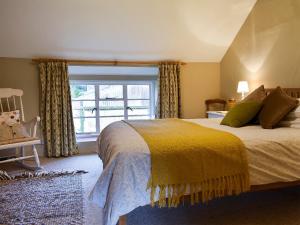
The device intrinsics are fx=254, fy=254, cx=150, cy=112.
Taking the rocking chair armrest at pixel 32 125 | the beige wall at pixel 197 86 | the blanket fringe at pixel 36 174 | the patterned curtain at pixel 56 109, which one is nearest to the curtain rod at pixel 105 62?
the patterned curtain at pixel 56 109

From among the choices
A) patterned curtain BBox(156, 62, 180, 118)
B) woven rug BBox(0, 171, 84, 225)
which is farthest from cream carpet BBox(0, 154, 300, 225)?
patterned curtain BBox(156, 62, 180, 118)

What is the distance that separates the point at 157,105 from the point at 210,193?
2838 mm

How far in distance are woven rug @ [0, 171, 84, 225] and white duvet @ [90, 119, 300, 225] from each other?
0.65 metres

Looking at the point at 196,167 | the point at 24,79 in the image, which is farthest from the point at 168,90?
the point at 196,167

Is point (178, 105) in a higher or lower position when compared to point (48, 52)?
lower

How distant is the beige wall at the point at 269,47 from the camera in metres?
3.10

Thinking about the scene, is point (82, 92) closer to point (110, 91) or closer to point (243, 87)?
point (110, 91)

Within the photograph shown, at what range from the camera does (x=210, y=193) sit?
177cm

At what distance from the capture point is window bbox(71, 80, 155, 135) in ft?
15.3

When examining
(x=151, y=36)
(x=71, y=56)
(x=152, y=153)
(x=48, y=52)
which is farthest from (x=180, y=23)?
(x=152, y=153)

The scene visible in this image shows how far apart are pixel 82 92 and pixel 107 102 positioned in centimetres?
49

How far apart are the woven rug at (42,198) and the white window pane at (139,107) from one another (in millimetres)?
1971

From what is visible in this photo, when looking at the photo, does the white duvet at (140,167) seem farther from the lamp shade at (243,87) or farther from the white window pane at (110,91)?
the white window pane at (110,91)

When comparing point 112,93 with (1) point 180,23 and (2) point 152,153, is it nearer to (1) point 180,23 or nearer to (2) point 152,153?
(1) point 180,23
